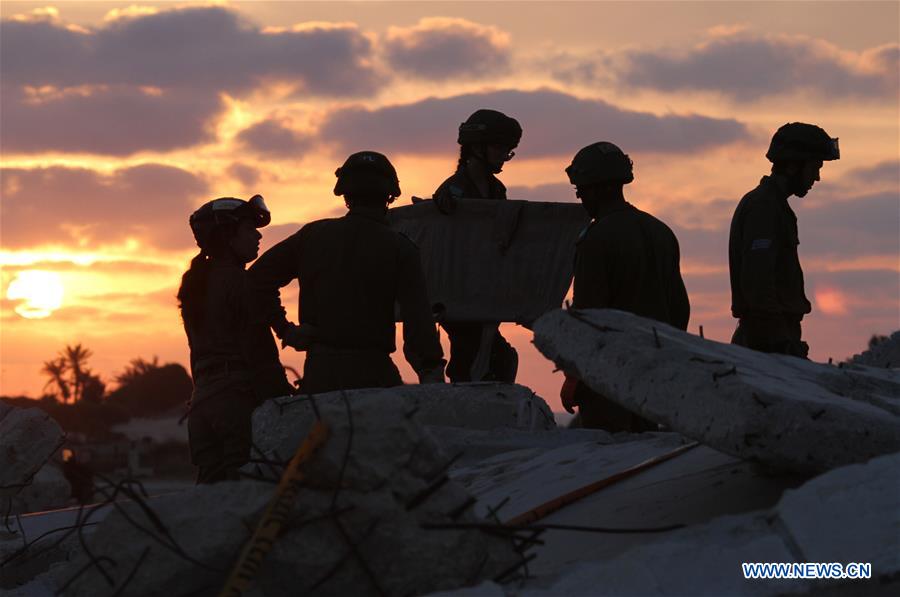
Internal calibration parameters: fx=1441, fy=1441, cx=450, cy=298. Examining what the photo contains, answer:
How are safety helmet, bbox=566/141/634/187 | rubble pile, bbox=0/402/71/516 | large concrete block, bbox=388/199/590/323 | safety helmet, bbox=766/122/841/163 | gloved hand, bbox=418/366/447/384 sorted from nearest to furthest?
gloved hand, bbox=418/366/447/384 < safety helmet, bbox=566/141/634/187 < safety helmet, bbox=766/122/841/163 < rubble pile, bbox=0/402/71/516 < large concrete block, bbox=388/199/590/323

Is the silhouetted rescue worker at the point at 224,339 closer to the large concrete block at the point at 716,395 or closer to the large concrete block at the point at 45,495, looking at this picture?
the large concrete block at the point at 716,395

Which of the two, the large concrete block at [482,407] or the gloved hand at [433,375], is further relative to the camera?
the large concrete block at [482,407]

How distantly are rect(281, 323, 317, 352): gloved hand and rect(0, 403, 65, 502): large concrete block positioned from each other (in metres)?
2.62

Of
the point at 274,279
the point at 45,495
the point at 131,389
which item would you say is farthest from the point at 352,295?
the point at 131,389

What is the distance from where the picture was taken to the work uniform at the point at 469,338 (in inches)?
387

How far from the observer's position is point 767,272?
7.55 meters

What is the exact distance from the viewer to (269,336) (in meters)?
7.12

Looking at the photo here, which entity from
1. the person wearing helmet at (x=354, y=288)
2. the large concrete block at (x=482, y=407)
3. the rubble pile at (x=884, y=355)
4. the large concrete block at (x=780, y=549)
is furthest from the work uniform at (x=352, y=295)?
the rubble pile at (x=884, y=355)

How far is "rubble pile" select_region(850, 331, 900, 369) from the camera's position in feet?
31.5

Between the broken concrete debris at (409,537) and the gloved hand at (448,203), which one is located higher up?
the gloved hand at (448,203)

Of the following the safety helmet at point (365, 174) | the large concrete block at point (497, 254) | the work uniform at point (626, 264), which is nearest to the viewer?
the safety helmet at point (365, 174)

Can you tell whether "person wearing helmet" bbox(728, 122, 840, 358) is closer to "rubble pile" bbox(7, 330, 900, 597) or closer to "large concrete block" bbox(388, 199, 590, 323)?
"rubble pile" bbox(7, 330, 900, 597)

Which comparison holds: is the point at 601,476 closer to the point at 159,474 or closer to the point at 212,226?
the point at 212,226
